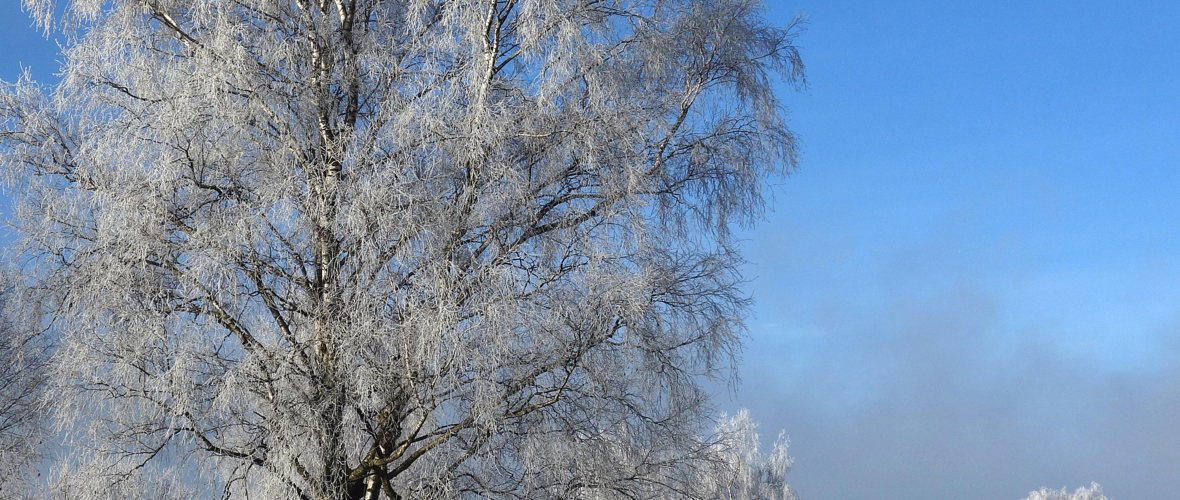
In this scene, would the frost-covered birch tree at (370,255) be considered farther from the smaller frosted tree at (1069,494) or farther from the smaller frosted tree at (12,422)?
the smaller frosted tree at (1069,494)

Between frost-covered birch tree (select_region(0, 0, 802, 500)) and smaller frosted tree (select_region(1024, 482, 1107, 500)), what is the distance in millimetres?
47947

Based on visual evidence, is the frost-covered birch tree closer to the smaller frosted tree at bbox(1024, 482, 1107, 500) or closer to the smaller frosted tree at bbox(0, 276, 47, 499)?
the smaller frosted tree at bbox(0, 276, 47, 499)

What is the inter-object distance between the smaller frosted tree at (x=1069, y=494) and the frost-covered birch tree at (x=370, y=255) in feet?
157

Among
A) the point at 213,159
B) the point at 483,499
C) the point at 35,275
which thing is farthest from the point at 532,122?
the point at 35,275

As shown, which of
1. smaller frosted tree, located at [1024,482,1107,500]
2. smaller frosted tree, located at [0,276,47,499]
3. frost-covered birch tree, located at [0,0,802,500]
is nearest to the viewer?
frost-covered birch tree, located at [0,0,802,500]

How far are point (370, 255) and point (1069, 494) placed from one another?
2077 inches

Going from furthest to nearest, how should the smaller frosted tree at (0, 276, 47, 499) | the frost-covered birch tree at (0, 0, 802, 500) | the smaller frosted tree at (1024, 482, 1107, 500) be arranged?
the smaller frosted tree at (1024, 482, 1107, 500)
the smaller frosted tree at (0, 276, 47, 499)
the frost-covered birch tree at (0, 0, 802, 500)

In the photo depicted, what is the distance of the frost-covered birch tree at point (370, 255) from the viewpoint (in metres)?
6.21

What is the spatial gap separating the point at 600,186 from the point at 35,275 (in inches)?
172

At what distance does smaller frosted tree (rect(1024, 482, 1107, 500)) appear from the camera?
47938 mm

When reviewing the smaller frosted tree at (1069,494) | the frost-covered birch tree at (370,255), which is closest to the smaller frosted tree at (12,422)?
the frost-covered birch tree at (370,255)

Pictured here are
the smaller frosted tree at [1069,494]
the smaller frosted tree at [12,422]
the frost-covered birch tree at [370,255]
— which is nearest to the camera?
the frost-covered birch tree at [370,255]

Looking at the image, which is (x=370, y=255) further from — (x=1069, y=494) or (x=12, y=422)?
(x=1069, y=494)

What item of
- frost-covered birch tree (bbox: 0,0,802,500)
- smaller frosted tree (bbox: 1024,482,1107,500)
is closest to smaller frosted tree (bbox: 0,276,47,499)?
frost-covered birch tree (bbox: 0,0,802,500)
